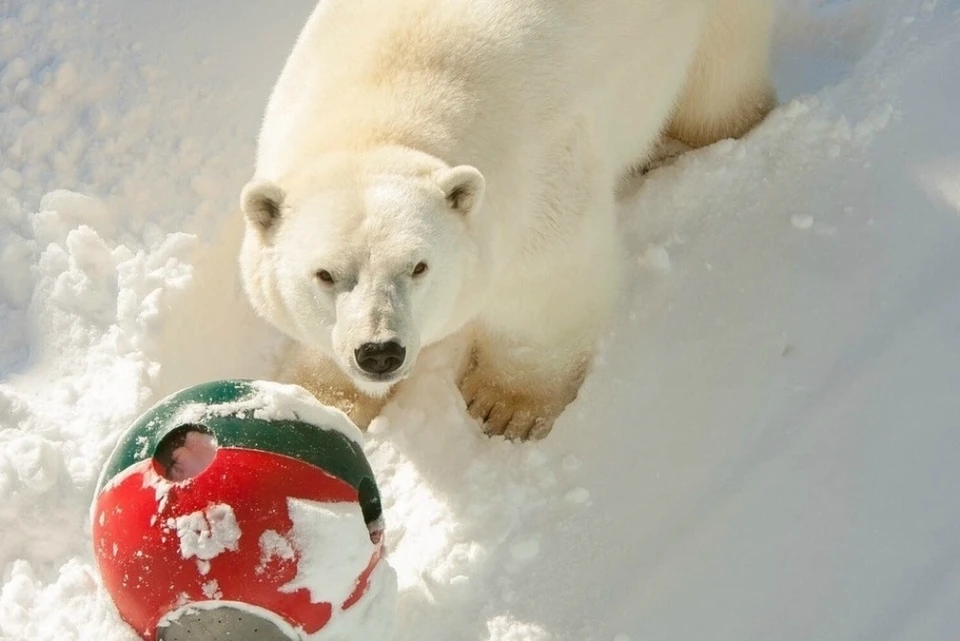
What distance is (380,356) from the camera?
2383mm

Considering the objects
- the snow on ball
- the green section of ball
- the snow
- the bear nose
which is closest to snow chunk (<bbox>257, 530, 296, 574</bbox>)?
the snow on ball

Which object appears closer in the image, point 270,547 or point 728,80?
point 270,547

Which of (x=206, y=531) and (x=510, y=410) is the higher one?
(x=206, y=531)

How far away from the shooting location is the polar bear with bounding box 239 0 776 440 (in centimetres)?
250

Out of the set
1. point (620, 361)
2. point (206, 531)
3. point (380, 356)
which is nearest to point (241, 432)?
point (206, 531)

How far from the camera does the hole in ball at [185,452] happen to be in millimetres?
2131

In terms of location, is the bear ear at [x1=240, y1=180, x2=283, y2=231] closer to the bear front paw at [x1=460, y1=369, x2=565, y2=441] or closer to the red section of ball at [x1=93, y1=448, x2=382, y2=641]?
the red section of ball at [x1=93, y1=448, x2=382, y2=641]

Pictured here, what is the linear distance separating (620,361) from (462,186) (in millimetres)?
1174

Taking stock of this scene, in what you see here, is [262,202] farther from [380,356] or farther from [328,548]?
[328,548]

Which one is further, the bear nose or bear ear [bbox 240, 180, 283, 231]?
bear ear [bbox 240, 180, 283, 231]

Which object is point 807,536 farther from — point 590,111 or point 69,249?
point 69,249

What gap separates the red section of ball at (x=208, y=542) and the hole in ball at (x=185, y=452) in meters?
0.03

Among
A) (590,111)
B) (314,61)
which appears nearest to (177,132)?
A: (314,61)

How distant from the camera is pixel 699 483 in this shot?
3148 mm
